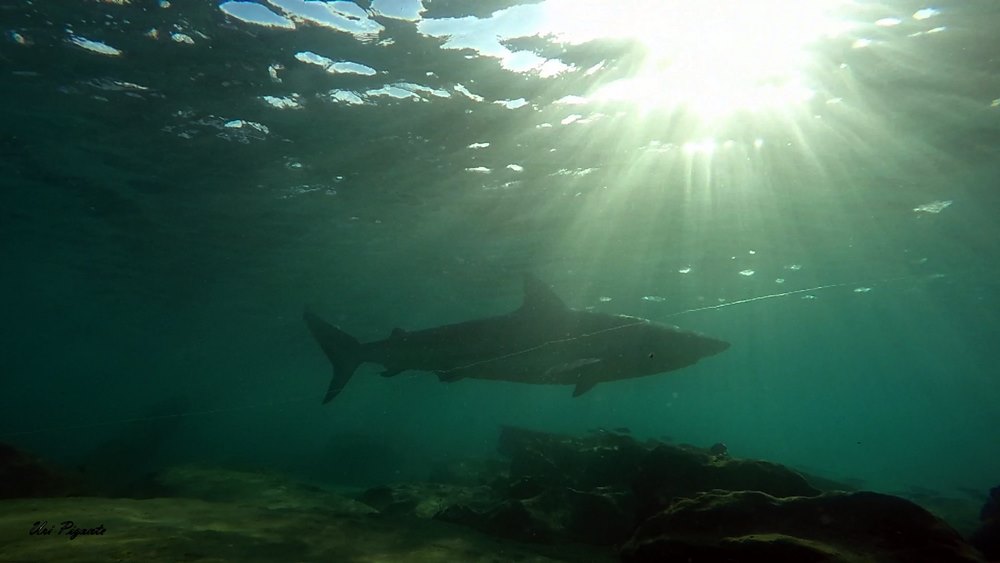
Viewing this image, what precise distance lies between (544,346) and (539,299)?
1.15 metres

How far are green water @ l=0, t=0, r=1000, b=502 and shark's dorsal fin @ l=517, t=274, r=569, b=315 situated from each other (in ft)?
11.3

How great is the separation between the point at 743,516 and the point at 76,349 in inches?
2760

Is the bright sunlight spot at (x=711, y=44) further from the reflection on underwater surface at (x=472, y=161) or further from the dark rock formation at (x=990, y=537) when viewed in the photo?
the dark rock formation at (x=990, y=537)

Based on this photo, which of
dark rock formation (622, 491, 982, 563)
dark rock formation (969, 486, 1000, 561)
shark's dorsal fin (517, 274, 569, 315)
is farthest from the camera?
shark's dorsal fin (517, 274, 569, 315)

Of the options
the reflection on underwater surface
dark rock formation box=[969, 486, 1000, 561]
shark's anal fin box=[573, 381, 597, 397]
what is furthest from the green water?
dark rock formation box=[969, 486, 1000, 561]

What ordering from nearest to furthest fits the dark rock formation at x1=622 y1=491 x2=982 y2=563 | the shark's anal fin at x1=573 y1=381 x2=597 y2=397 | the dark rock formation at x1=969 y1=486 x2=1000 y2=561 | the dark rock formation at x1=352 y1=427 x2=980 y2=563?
1. the dark rock formation at x1=622 y1=491 x2=982 y2=563
2. the dark rock formation at x1=352 y1=427 x2=980 y2=563
3. the dark rock formation at x1=969 y1=486 x2=1000 y2=561
4. the shark's anal fin at x1=573 y1=381 x2=597 y2=397

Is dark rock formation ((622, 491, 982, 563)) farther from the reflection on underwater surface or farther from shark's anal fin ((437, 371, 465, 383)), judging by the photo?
shark's anal fin ((437, 371, 465, 383))

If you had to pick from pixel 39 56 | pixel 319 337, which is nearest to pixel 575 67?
pixel 319 337

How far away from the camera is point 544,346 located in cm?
1162

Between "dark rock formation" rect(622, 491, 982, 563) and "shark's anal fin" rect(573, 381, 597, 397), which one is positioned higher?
"shark's anal fin" rect(573, 381, 597, 397)

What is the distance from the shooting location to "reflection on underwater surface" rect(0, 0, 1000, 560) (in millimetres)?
10695

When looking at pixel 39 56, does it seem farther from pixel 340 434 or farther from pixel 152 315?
pixel 152 315

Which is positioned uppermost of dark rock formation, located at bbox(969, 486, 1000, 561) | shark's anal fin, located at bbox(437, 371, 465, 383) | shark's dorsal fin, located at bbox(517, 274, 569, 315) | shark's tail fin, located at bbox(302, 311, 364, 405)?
shark's dorsal fin, located at bbox(517, 274, 569, 315)

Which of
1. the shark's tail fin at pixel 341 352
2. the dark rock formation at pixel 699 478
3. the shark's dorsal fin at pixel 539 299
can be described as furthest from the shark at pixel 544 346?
the dark rock formation at pixel 699 478
